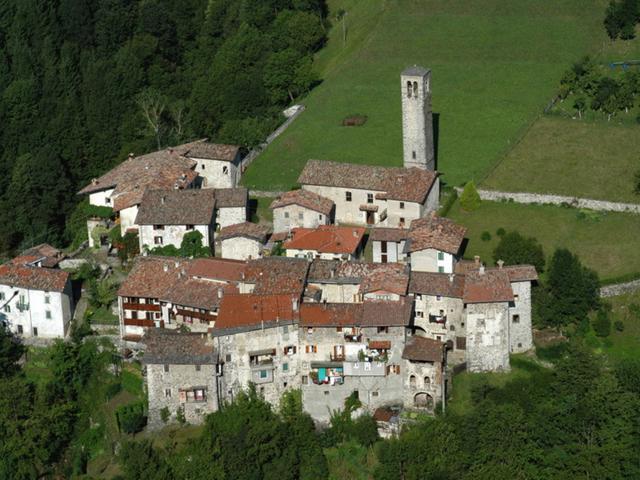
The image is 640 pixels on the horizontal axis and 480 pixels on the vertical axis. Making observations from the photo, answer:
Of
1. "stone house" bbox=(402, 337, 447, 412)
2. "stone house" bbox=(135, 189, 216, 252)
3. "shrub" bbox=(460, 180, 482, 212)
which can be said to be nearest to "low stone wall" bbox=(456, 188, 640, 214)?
"shrub" bbox=(460, 180, 482, 212)

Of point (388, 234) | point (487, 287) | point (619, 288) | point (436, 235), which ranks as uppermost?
point (436, 235)

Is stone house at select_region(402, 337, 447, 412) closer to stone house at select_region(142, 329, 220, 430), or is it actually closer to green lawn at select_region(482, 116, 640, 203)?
stone house at select_region(142, 329, 220, 430)

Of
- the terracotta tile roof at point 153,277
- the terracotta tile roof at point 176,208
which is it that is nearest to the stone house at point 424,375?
the terracotta tile roof at point 153,277

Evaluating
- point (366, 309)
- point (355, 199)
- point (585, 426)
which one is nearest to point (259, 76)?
point (355, 199)

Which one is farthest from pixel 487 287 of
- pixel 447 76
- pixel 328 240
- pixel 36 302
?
pixel 447 76

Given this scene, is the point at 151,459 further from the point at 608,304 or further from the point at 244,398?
the point at 608,304

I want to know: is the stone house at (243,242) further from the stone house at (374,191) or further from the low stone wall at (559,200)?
the low stone wall at (559,200)

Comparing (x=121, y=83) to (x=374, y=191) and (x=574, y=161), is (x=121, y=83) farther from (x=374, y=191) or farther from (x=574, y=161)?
(x=574, y=161)
